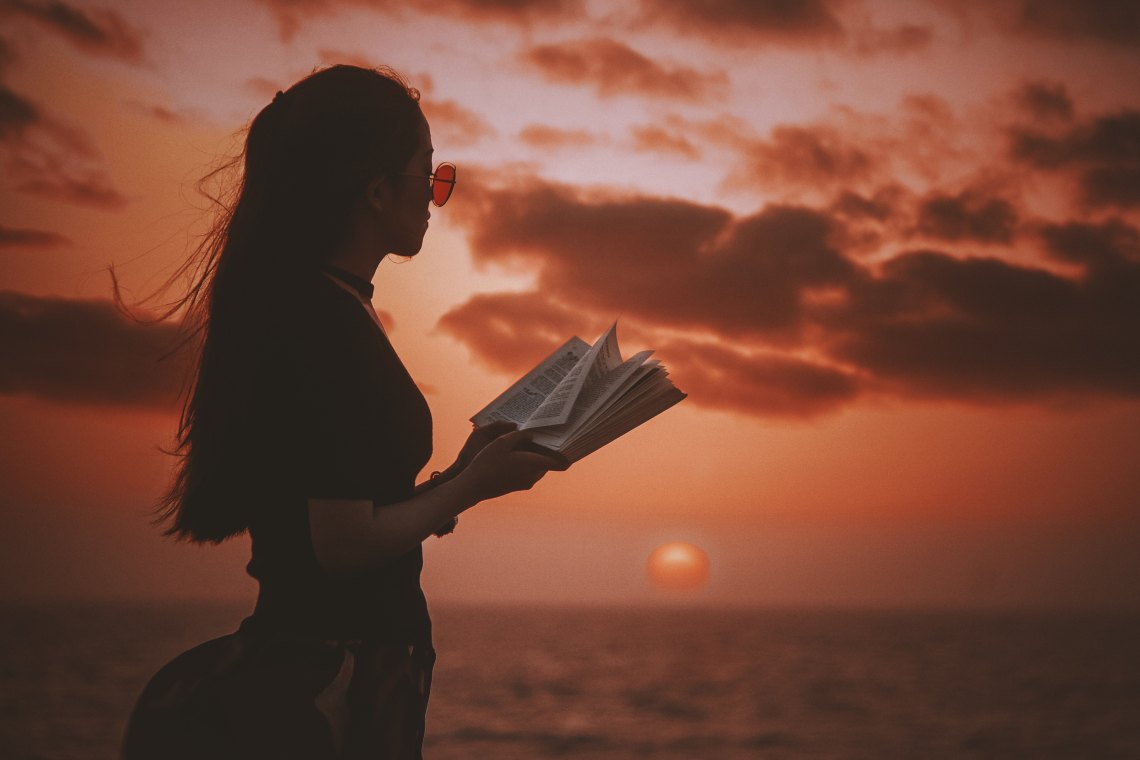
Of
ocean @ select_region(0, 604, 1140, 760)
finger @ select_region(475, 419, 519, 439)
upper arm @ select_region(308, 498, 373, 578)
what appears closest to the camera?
upper arm @ select_region(308, 498, 373, 578)

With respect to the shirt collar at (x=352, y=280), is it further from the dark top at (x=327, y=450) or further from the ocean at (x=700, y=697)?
the ocean at (x=700, y=697)

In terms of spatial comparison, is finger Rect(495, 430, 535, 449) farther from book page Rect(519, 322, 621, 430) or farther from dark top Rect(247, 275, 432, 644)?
dark top Rect(247, 275, 432, 644)

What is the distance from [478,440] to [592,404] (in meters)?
0.33

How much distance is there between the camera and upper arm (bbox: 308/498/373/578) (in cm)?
180

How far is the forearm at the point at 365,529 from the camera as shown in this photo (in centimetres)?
181

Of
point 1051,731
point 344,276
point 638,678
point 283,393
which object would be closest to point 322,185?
point 344,276

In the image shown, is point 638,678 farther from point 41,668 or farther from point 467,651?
point 41,668

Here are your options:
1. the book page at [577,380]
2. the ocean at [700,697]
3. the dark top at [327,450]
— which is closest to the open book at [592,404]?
the book page at [577,380]

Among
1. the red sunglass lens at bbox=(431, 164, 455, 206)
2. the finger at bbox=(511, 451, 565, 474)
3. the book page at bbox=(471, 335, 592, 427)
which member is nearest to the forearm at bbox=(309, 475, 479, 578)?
the finger at bbox=(511, 451, 565, 474)

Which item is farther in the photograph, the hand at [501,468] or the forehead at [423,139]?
the forehead at [423,139]

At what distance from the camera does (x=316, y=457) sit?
1.81 metres

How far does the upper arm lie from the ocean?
108 feet

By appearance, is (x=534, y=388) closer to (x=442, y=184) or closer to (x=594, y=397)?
(x=594, y=397)

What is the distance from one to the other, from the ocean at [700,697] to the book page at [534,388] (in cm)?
3257
